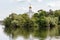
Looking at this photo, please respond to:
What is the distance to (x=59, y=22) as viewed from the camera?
5512 cm

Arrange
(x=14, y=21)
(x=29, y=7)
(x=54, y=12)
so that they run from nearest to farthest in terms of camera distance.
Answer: (x=14, y=21) → (x=29, y=7) → (x=54, y=12)

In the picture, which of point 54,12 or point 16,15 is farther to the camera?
point 54,12

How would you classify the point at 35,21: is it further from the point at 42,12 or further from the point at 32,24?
the point at 42,12

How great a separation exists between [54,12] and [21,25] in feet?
36.6

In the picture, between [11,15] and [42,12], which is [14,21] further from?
[42,12]

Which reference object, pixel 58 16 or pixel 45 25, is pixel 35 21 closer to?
pixel 45 25

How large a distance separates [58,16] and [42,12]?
3.17m

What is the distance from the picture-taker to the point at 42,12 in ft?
185

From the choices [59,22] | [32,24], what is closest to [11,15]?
[32,24]

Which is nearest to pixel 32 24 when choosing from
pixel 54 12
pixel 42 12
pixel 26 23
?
pixel 26 23

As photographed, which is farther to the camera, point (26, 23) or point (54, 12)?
point (54, 12)

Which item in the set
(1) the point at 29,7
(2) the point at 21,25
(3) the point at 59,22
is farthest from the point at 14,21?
(3) the point at 59,22

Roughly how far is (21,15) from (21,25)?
2.52 m

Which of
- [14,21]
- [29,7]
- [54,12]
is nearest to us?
[14,21]
